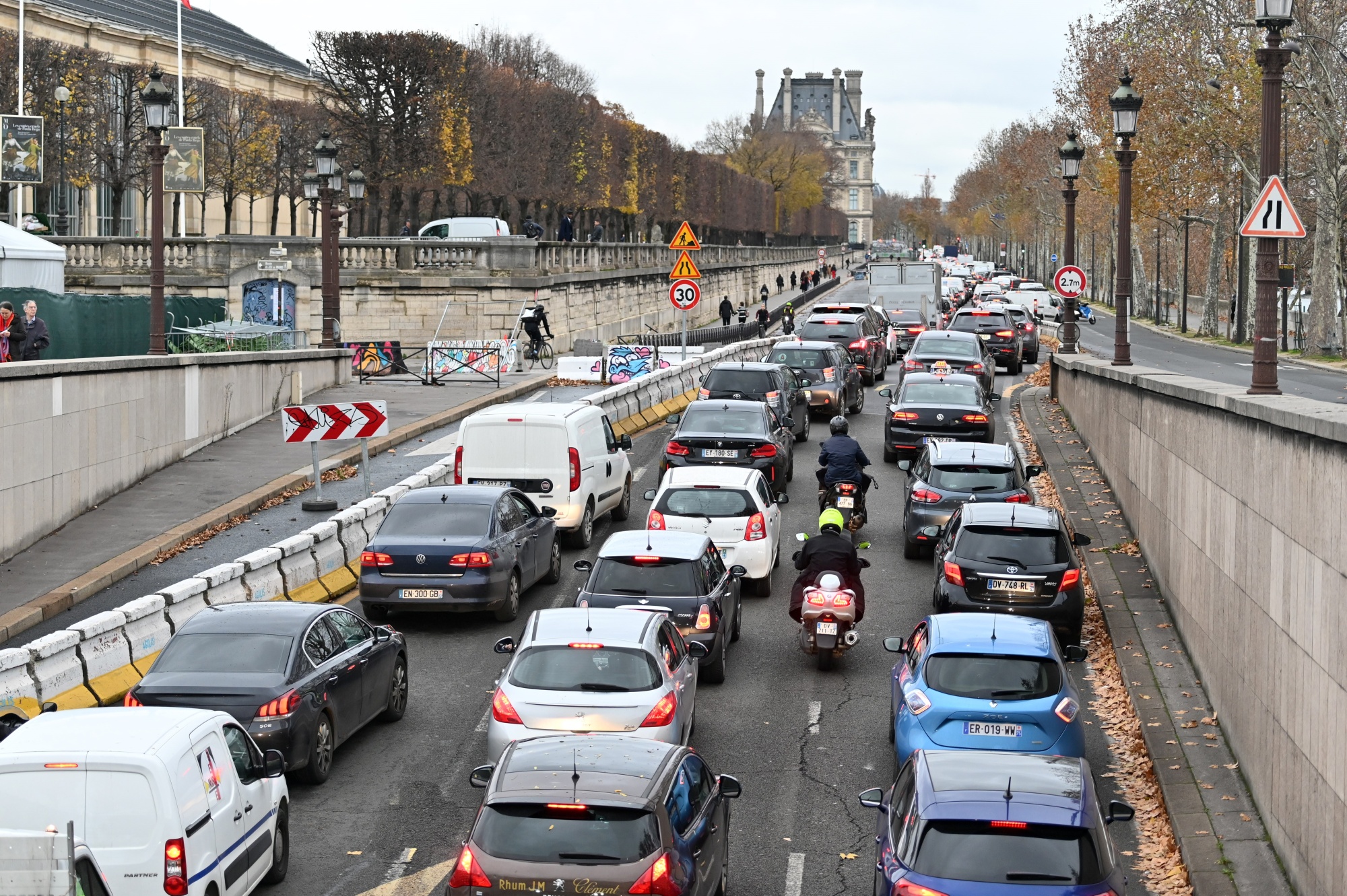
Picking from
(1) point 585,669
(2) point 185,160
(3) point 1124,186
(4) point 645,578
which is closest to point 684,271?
(3) point 1124,186

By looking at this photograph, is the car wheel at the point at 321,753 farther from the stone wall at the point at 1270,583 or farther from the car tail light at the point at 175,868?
the stone wall at the point at 1270,583

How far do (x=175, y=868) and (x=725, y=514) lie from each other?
427 inches

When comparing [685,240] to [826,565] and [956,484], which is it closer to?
[956,484]

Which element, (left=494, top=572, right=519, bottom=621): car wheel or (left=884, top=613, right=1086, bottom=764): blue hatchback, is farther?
(left=494, top=572, right=519, bottom=621): car wheel

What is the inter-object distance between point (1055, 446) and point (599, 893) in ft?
76.3

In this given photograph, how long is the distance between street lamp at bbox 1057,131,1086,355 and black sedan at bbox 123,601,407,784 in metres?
23.4

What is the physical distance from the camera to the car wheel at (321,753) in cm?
1266

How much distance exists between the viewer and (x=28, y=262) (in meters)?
33.4

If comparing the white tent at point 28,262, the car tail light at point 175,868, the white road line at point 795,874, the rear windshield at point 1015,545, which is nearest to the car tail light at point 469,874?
the car tail light at point 175,868

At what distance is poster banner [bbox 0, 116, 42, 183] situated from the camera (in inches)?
1473

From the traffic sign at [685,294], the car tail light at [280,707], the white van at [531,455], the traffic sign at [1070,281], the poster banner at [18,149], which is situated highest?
the poster banner at [18,149]

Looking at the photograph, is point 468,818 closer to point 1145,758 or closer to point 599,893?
point 599,893

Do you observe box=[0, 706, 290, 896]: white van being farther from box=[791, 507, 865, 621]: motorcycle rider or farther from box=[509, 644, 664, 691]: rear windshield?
box=[791, 507, 865, 621]: motorcycle rider

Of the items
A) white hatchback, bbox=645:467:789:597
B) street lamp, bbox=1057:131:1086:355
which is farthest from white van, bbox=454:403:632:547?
street lamp, bbox=1057:131:1086:355
